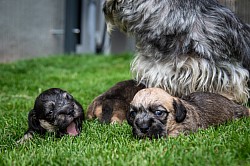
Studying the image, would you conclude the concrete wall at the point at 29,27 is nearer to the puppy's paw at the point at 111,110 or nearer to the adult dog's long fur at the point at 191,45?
the puppy's paw at the point at 111,110

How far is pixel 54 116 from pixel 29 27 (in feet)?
43.1

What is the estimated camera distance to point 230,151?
372cm

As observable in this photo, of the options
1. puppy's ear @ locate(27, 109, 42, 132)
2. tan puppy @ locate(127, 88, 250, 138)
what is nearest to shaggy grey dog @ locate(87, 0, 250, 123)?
tan puppy @ locate(127, 88, 250, 138)

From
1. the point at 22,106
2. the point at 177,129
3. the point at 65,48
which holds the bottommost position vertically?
the point at 65,48

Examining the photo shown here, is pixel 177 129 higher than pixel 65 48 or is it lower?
higher

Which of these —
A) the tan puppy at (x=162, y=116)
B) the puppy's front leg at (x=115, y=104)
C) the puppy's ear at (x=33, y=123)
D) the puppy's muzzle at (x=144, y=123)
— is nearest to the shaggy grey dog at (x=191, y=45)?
the puppy's front leg at (x=115, y=104)

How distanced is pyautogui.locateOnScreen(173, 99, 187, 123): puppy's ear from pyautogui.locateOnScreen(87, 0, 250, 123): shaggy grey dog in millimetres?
818

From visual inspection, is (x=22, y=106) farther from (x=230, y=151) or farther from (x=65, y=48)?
(x=65, y=48)

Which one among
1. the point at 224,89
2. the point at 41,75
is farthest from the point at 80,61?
the point at 224,89

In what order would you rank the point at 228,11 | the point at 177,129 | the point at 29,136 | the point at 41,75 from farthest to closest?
the point at 41,75, the point at 228,11, the point at 29,136, the point at 177,129

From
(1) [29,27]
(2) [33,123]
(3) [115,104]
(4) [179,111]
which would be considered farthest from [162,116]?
(1) [29,27]

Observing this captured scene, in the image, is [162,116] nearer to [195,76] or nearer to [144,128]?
[144,128]

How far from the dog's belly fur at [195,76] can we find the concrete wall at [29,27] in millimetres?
11985

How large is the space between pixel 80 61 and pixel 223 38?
927cm
